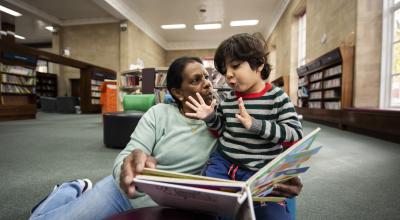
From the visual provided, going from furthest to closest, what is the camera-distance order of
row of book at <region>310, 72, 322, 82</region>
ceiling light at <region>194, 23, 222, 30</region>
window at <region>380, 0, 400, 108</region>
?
ceiling light at <region>194, 23, 222, 30</region> → row of book at <region>310, 72, 322, 82</region> → window at <region>380, 0, 400, 108</region>

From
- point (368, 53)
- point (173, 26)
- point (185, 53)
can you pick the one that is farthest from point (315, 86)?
point (185, 53)

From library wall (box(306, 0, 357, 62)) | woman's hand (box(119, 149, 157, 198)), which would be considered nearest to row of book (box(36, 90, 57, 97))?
library wall (box(306, 0, 357, 62))

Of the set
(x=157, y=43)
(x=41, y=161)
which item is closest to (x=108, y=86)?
(x=41, y=161)

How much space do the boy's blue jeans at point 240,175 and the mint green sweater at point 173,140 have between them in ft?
0.15

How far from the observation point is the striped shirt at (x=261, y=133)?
0.89 metres

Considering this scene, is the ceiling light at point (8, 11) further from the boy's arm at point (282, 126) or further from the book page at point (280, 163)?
the book page at point (280, 163)

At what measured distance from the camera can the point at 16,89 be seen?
8156 mm

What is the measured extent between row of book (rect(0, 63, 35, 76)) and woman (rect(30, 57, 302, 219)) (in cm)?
839

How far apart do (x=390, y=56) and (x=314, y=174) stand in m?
4.04

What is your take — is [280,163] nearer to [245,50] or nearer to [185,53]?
[245,50]

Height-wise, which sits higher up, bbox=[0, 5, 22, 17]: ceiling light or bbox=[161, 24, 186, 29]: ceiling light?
bbox=[161, 24, 186, 29]: ceiling light

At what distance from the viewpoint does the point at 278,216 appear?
32.1 inches

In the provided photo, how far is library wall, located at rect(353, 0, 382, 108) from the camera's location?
5.17 m

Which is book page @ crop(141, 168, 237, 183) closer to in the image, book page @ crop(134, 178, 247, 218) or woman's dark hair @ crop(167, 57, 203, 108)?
book page @ crop(134, 178, 247, 218)
